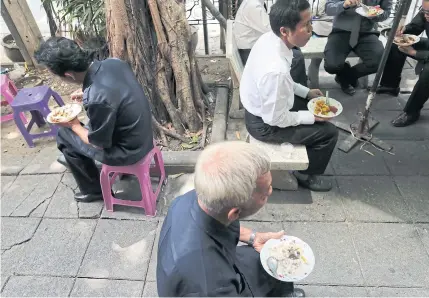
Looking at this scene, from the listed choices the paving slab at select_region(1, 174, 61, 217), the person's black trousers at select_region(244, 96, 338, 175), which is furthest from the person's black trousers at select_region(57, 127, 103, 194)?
the person's black trousers at select_region(244, 96, 338, 175)

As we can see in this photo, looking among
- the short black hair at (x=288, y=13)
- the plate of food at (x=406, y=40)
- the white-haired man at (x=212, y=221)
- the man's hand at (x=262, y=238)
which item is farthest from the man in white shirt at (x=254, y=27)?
the white-haired man at (x=212, y=221)

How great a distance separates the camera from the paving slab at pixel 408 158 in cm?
369

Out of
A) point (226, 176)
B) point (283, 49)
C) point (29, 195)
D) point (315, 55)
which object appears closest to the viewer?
point (226, 176)

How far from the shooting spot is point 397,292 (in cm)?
272

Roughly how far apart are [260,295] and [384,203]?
180 cm

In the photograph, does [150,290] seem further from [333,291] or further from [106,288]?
[333,291]

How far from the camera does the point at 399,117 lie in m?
4.29

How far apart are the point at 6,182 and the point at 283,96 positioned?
318 cm

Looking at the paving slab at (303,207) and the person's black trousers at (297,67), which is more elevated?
the person's black trousers at (297,67)

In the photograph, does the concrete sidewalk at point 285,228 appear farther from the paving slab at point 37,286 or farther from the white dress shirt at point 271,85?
the white dress shirt at point 271,85

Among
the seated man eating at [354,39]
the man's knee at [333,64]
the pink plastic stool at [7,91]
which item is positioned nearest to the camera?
the seated man eating at [354,39]

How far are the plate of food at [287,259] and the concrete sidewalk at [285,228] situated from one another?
65 centimetres

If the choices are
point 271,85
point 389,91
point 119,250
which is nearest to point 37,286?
point 119,250

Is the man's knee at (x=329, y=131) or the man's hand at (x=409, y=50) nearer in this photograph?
the man's knee at (x=329, y=131)
